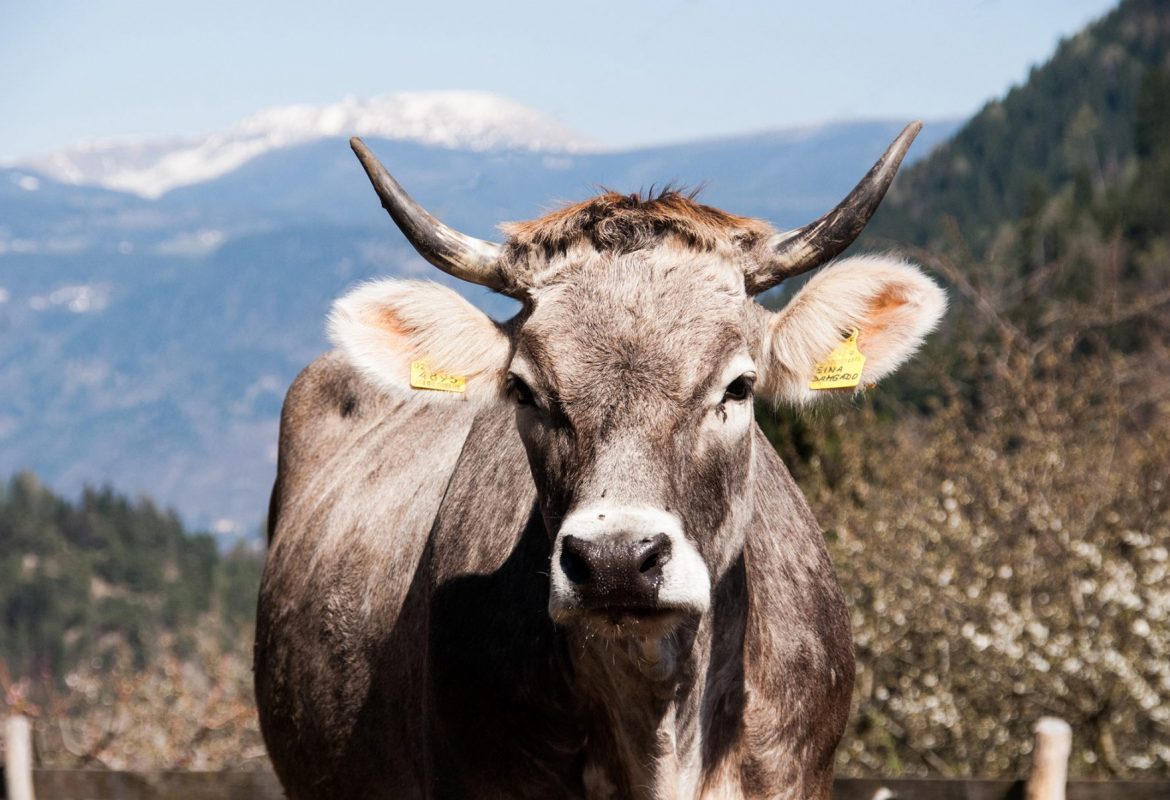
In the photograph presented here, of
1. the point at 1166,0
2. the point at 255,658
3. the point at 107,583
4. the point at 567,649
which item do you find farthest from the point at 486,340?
the point at 1166,0

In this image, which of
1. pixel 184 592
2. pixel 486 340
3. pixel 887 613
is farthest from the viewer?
pixel 184 592

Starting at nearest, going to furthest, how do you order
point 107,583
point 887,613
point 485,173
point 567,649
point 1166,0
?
point 567,649
point 485,173
point 887,613
point 107,583
point 1166,0

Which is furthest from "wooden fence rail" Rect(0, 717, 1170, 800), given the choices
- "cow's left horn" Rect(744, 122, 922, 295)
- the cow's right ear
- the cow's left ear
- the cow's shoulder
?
the cow's right ear

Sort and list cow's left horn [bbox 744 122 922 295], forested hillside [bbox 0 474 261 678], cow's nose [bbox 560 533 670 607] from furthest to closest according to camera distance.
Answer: forested hillside [bbox 0 474 261 678], cow's left horn [bbox 744 122 922 295], cow's nose [bbox 560 533 670 607]

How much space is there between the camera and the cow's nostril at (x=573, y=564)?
11.1 ft

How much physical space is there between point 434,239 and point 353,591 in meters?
1.84

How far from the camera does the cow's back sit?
16.5ft

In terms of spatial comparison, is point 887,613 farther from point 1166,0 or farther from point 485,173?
point 1166,0

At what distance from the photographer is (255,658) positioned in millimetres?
6648

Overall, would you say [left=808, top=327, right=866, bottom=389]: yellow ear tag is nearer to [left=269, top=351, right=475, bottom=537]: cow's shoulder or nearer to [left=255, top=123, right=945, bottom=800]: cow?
[left=255, top=123, right=945, bottom=800]: cow

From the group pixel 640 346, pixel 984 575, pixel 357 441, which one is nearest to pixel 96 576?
pixel 984 575

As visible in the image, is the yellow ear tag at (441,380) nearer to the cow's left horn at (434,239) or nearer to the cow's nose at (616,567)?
the cow's left horn at (434,239)

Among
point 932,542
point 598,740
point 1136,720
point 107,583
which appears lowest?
point 107,583

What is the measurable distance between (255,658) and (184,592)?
7610 cm
